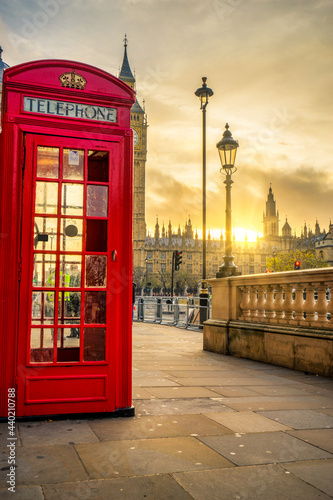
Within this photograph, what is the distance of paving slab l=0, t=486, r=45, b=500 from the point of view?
2475 millimetres

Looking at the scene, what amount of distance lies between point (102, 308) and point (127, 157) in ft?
4.73

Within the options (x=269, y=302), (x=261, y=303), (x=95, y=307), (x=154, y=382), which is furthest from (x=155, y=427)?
(x=261, y=303)

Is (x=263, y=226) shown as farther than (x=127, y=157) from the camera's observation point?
Yes

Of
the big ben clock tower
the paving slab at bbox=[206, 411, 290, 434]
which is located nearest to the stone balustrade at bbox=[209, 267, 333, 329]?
the paving slab at bbox=[206, 411, 290, 434]

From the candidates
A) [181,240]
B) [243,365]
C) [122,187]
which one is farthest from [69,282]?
[181,240]

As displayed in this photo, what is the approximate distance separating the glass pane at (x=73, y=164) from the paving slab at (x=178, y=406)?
2261 mm

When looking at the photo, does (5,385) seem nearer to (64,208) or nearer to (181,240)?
(64,208)

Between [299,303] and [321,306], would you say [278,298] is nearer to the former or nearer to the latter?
[299,303]

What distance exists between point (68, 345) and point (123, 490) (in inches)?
68.9

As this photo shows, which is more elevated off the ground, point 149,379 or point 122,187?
point 122,187

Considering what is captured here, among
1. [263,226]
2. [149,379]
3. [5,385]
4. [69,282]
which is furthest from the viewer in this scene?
[263,226]

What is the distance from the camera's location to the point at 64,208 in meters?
4.26

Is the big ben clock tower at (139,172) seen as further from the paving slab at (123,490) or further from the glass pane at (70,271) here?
the paving slab at (123,490)

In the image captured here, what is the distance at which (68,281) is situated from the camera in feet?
13.9
